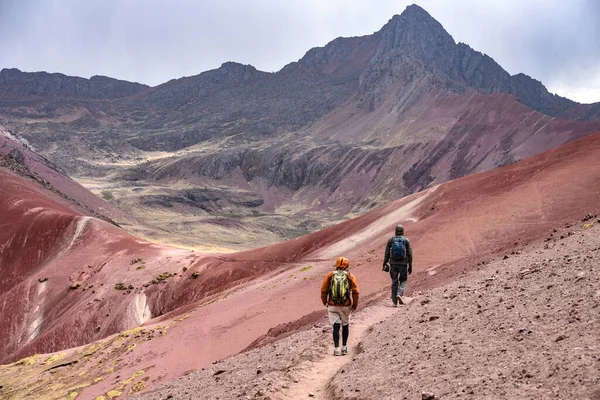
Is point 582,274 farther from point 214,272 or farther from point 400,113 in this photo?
point 400,113

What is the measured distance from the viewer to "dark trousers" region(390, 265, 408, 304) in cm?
1234

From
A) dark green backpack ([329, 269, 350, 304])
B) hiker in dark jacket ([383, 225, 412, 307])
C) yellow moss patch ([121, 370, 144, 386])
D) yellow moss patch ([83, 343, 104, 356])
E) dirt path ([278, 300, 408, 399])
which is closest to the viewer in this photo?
dirt path ([278, 300, 408, 399])

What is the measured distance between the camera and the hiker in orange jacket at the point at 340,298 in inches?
364

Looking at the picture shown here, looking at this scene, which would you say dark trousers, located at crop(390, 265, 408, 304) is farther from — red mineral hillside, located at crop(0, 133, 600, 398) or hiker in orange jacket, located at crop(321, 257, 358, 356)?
hiker in orange jacket, located at crop(321, 257, 358, 356)

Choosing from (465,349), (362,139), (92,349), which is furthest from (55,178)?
(362,139)

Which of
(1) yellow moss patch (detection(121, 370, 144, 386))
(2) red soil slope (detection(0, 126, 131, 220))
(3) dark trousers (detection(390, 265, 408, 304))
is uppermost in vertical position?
(2) red soil slope (detection(0, 126, 131, 220))

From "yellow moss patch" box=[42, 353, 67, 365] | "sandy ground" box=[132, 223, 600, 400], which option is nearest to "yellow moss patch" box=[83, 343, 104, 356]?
"yellow moss patch" box=[42, 353, 67, 365]

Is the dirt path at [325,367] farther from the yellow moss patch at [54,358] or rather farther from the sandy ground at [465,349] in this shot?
the yellow moss patch at [54,358]

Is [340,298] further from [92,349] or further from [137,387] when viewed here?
[92,349]

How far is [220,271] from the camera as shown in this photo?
98.7 ft

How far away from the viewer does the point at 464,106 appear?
123 metres

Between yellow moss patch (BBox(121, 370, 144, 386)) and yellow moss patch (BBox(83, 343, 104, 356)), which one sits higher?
yellow moss patch (BBox(121, 370, 144, 386))

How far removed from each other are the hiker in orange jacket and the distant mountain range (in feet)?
309

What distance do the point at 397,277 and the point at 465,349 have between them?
5.62m
